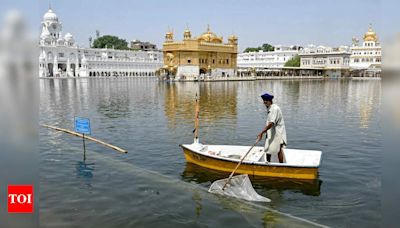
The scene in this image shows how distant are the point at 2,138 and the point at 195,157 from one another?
7.88 meters

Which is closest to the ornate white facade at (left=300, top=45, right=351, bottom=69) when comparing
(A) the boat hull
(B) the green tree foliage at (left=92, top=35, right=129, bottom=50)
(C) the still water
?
(B) the green tree foliage at (left=92, top=35, right=129, bottom=50)

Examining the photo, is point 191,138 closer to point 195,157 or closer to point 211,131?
point 211,131

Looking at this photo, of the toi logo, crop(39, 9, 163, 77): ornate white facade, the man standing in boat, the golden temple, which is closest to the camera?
the toi logo

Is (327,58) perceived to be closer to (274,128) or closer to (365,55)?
(365,55)

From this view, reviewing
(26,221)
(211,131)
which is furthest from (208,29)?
(26,221)

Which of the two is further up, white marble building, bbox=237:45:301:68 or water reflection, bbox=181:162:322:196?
white marble building, bbox=237:45:301:68

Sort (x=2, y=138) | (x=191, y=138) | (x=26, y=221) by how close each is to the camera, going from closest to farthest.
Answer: (x=2, y=138), (x=26, y=221), (x=191, y=138)

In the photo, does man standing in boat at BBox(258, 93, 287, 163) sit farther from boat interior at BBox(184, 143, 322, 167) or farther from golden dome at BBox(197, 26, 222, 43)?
golden dome at BBox(197, 26, 222, 43)

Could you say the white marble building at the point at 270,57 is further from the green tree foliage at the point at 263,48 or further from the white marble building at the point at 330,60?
the white marble building at the point at 330,60

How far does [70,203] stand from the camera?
8.06 m

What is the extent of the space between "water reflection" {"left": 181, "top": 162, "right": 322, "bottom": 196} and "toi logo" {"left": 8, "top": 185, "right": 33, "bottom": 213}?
20.4 feet

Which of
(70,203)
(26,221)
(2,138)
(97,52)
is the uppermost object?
(97,52)

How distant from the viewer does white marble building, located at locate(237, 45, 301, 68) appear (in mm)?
129875

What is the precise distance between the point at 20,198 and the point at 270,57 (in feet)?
443
